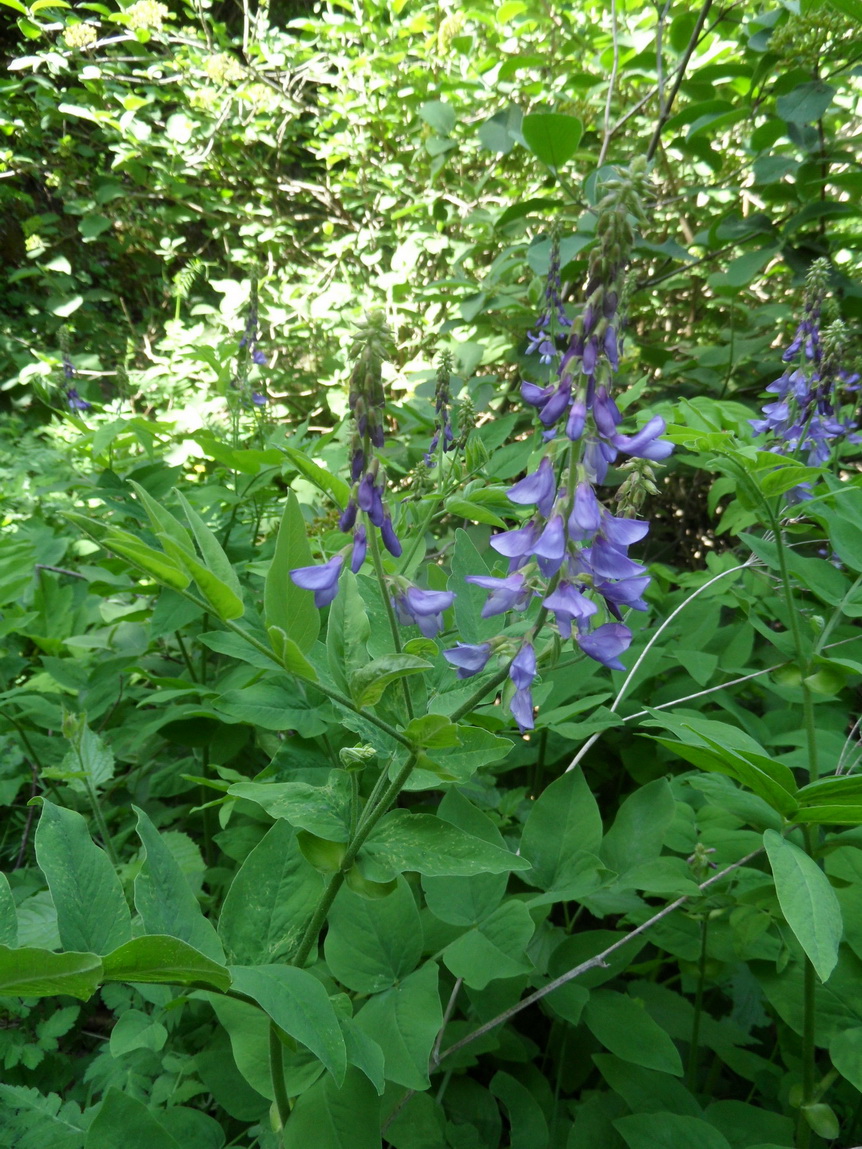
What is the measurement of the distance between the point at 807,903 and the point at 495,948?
516mm

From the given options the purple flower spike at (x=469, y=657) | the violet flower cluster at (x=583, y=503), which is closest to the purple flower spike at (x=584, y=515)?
the violet flower cluster at (x=583, y=503)

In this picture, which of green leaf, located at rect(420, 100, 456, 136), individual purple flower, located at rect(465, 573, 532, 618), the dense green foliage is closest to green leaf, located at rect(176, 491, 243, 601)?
the dense green foliage

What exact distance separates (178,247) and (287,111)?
190 cm

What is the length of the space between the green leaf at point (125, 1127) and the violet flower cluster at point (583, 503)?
2.32ft

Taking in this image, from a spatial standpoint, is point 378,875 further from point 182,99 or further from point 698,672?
point 182,99

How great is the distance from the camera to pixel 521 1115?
4.48 ft

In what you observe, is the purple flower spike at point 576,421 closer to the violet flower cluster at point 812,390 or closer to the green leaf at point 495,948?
the green leaf at point 495,948

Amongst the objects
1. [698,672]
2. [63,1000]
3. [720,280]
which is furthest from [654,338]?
[63,1000]

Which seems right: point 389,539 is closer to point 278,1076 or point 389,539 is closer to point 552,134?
point 278,1076

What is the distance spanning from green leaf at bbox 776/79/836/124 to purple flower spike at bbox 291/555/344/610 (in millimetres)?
3041

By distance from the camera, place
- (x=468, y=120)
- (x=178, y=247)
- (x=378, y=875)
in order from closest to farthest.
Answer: (x=378, y=875)
(x=468, y=120)
(x=178, y=247)

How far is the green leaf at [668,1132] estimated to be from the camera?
1.19m

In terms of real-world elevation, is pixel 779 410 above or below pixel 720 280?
below

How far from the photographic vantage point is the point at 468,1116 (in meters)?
1.43
